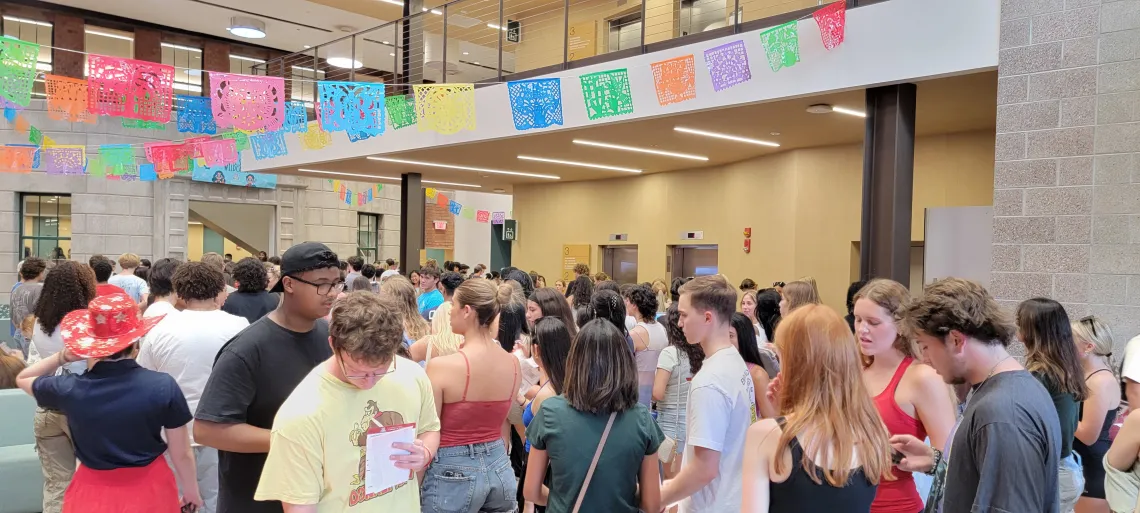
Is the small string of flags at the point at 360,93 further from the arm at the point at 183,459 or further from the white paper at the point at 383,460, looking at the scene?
the arm at the point at 183,459

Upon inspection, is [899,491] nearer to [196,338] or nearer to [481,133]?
[196,338]

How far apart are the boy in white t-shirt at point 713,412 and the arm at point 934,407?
64cm

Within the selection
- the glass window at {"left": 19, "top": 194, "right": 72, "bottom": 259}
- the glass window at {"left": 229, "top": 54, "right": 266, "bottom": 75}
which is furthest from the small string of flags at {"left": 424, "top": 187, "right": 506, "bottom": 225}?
the glass window at {"left": 19, "top": 194, "right": 72, "bottom": 259}

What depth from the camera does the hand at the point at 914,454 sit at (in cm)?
247

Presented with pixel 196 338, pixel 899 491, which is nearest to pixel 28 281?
pixel 196 338

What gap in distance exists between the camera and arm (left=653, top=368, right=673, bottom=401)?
453 cm

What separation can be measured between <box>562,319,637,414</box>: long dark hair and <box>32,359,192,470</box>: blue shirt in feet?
5.35

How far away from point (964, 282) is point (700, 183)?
11948 mm

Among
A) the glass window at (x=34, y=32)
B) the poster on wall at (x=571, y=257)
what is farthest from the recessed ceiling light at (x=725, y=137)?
the glass window at (x=34, y=32)

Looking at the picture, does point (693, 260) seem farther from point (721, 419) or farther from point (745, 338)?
point (721, 419)

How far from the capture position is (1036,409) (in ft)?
6.86

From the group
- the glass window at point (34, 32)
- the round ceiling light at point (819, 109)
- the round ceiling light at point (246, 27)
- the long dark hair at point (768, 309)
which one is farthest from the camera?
the round ceiling light at point (246, 27)

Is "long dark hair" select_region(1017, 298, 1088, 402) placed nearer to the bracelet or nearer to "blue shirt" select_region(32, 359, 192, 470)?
the bracelet

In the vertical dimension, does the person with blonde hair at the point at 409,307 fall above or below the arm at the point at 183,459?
above
